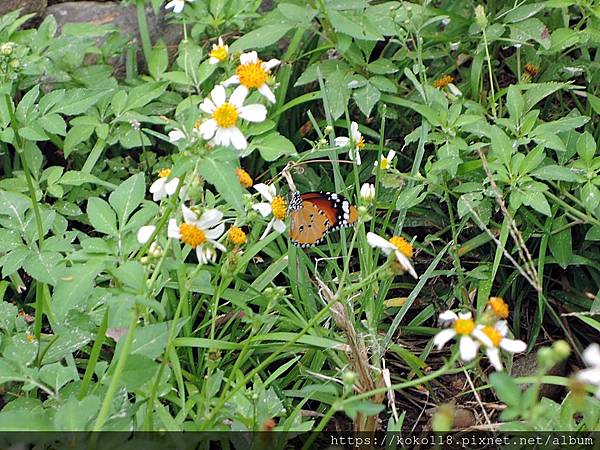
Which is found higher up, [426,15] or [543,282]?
[426,15]

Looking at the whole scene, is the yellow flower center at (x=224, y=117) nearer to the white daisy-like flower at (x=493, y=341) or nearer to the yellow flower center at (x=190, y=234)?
the yellow flower center at (x=190, y=234)

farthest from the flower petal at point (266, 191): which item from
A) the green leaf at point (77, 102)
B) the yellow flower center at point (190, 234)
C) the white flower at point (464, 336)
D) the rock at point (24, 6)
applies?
the rock at point (24, 6)

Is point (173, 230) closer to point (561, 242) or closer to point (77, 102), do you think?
point (77, 102)

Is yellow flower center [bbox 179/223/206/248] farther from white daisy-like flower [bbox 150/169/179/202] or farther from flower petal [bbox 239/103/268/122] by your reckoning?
flower petal [bbox 239/103/268/122]

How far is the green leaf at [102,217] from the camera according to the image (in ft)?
5.40

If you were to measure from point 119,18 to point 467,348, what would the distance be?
224cm

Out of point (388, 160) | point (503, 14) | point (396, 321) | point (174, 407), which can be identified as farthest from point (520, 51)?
point (174, 407)

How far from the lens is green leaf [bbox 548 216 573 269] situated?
7.33 ft

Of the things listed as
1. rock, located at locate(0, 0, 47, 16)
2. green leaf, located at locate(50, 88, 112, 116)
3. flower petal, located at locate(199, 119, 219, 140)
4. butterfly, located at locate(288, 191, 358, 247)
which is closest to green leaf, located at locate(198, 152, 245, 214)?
flower petal, located at locate(199, 119, 219, 140)

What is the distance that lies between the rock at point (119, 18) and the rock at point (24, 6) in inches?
1.6

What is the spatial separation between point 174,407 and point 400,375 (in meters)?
0.67

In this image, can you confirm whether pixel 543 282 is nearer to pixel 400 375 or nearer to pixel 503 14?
pixel 400 375

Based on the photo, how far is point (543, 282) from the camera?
2426 millimetres

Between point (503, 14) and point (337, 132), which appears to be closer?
point (503, 14)
